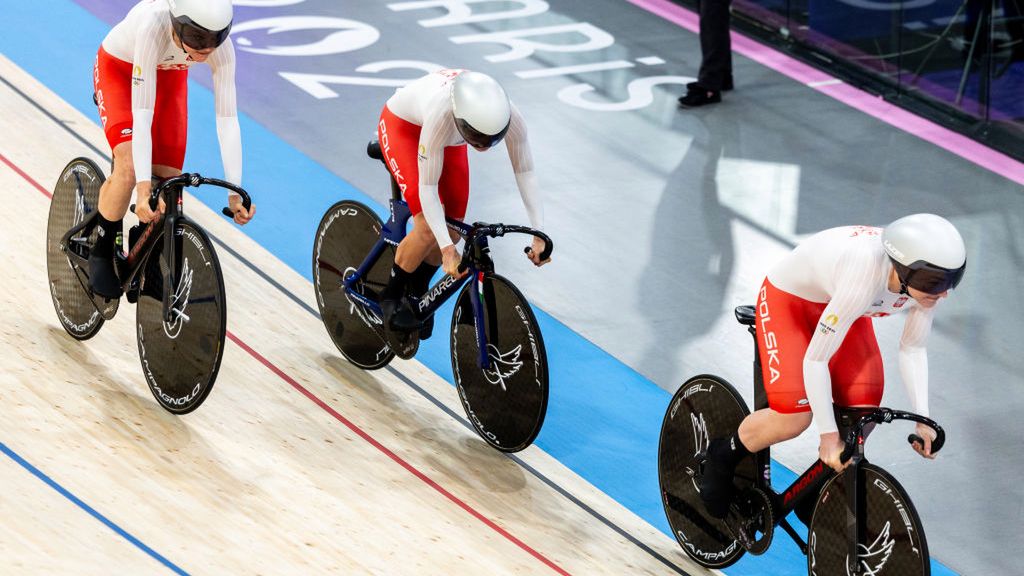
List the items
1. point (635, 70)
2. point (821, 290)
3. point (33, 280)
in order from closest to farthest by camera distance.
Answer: point (821, 290)
point (33, 280)
point (635, 70)

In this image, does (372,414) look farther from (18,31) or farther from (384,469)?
(18,31)

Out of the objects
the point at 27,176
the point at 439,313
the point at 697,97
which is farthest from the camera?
the point at 697,97

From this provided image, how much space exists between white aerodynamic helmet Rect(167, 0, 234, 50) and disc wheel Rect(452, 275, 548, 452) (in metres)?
1.19

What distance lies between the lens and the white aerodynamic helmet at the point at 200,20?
14.8ft

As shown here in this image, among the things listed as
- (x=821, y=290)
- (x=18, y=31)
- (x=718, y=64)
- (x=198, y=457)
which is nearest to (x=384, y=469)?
(x=198, y=457)

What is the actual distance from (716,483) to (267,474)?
1482mm

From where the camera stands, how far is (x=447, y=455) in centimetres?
519

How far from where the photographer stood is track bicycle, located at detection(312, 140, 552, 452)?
16.1 feet

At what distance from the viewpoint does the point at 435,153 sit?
189 inches

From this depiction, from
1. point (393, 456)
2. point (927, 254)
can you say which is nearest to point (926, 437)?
point (927, 254)

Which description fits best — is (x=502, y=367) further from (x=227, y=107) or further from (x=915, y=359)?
(x=915, y=359)

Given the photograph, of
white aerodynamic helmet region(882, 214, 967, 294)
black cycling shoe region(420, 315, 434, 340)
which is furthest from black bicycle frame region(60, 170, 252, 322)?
white aerodynamic helmet region(882, 214, 967, 294)

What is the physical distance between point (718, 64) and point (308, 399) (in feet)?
14.2

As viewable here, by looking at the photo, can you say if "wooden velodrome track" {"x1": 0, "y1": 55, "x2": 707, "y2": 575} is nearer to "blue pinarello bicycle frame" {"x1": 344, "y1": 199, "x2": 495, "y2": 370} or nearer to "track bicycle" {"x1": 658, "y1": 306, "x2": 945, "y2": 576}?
"track bicycle" {"x1": 658, "y1": 306, "x2": 945, "y2": 576}
